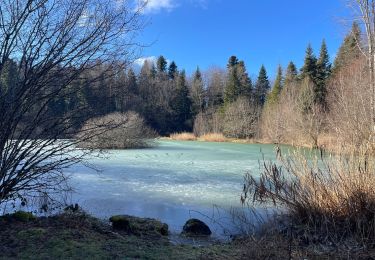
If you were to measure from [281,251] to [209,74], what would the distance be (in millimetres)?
58032

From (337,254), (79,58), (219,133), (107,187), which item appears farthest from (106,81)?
(219,133)

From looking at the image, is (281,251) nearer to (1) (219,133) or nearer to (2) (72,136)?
(2) (72,136)

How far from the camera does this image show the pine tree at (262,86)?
171ft

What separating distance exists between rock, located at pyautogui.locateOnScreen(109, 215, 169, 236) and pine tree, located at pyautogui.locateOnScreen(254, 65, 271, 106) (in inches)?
1875

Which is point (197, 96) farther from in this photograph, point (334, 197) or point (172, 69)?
point (334, 197)

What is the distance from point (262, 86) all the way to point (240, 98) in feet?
25.3

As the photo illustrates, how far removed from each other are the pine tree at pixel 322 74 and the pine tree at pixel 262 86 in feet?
41.0

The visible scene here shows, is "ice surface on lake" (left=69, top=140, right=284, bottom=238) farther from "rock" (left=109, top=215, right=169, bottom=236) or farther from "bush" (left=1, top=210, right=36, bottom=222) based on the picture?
"bush" (left=1, top=210, right=36, bottom=222)

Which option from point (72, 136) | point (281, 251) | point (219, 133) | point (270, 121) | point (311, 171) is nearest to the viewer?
point (281, 251)

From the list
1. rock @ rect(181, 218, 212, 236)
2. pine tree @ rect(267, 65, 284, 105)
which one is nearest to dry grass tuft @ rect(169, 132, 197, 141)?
pine tree @ rect(267, 65, 284, 105)

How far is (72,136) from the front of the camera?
4684 millimetres

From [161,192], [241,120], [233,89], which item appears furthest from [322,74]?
[161,192]

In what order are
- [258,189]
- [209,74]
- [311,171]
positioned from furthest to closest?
[209,74] → [258,189] → [311,171]

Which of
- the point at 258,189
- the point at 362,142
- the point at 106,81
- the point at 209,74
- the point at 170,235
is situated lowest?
the point at 170,235
